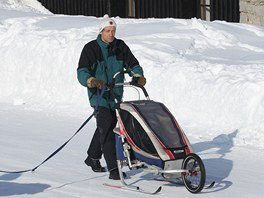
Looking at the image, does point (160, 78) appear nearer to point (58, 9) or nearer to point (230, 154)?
point (230, 154)

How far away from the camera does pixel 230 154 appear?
34.1ft

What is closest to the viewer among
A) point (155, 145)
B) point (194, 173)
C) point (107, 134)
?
point (194, 173)

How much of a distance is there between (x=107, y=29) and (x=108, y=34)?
0.05 m

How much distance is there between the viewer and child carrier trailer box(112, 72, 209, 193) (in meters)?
8.27

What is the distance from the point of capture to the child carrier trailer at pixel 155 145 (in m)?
8.27

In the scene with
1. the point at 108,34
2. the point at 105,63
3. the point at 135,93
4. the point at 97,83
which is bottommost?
the point at 135,93

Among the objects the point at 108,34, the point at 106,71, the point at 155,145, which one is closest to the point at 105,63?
the point at 106,71

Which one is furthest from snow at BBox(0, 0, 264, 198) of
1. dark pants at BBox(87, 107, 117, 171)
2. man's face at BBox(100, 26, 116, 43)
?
man's face at BBox(100, 26, 116, 43)

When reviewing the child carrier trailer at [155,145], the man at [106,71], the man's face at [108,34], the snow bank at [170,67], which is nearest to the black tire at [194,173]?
the child carrier trailer at [155,145]

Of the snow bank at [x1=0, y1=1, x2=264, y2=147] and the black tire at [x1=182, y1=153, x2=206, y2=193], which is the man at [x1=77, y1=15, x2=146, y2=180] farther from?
the snow bank at [x1=0, y1=1, x2=264, y2=147]

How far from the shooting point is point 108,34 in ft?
29.2

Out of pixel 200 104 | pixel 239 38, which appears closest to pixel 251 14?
pixel 239 38

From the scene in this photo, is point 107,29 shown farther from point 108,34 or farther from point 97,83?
point 97,83

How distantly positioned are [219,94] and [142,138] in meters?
4.02
